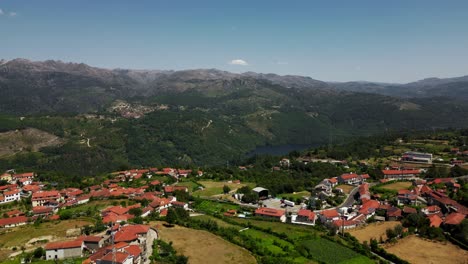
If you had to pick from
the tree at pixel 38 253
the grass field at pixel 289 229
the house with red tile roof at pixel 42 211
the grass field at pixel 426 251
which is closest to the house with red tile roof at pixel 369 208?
the grass field at pixel 426 251

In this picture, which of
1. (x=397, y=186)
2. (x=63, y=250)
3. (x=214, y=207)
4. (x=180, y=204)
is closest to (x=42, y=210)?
(x=180, y=204)

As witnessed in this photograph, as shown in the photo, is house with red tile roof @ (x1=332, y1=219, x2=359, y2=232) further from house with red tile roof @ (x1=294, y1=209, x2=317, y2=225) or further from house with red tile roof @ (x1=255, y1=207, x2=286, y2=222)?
house with red tile roof @ (x1=255, y1=207, x2=286, y2=222)

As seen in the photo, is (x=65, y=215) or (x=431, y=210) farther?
(x=65, y=215)

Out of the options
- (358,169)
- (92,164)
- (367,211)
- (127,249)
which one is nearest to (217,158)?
(92,164)

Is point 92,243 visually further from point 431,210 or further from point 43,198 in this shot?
point 431,210

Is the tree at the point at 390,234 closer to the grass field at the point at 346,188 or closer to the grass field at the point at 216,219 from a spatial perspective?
the grass field at the point at 216,219

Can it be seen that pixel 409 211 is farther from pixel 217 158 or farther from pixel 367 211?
pixel 217 158
